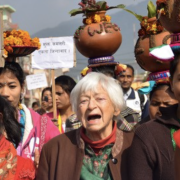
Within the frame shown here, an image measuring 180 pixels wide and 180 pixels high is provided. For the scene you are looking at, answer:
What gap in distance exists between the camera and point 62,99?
7.05m

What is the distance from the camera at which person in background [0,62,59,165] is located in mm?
4508

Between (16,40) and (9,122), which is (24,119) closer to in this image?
(9,122)

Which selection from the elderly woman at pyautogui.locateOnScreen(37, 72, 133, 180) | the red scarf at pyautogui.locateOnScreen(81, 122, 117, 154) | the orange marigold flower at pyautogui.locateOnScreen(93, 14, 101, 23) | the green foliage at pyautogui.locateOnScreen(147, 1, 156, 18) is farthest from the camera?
the orange marigold flower at pyautogui.locateOnScreen(93, 14, 101, 23)

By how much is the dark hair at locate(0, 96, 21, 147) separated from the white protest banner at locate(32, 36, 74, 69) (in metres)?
4.44

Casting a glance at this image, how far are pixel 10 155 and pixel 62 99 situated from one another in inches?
139

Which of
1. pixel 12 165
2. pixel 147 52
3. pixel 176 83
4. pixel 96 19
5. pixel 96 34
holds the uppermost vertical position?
pixel 96 19

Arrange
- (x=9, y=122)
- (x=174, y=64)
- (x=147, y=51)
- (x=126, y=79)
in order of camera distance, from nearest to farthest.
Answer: (x=174, y=64), (x=9, y=122), (x=147, y=51), (x=126, y=79)

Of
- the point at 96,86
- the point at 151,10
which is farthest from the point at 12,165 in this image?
the point at 151,10

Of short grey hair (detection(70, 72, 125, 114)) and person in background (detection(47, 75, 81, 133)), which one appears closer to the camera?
short grey hair (detection(70, 72, 125, 114))

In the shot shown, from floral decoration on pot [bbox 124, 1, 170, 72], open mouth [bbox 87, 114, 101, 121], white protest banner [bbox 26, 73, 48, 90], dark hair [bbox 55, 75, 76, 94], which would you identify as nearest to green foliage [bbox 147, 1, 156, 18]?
floral decoration on pot [bbox 124, 1, 170, 72]

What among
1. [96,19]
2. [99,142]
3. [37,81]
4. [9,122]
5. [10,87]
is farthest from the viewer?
[37,81]

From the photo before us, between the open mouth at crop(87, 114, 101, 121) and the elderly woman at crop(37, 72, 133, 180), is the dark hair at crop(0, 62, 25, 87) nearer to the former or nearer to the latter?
the elderly woman at crop(37, 72, 133, 180)

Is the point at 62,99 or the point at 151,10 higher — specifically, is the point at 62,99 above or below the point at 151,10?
below

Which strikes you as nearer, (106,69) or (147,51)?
(147,51)
